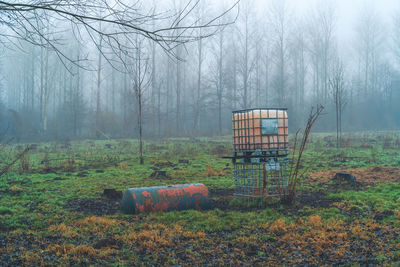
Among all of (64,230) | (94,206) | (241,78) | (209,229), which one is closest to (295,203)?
(209,229)

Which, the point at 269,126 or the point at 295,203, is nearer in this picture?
the point at 269,126

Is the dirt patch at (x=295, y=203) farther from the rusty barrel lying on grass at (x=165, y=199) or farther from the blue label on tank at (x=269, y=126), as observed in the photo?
the blue label on tank at (x=269, y=126)

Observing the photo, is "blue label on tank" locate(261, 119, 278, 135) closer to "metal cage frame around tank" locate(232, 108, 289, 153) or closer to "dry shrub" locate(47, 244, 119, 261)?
"metal cage frame around tank" locate(232, 108, 289, 153)

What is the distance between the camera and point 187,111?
46.4m

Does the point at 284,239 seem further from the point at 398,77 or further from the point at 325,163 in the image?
the point at 398,77

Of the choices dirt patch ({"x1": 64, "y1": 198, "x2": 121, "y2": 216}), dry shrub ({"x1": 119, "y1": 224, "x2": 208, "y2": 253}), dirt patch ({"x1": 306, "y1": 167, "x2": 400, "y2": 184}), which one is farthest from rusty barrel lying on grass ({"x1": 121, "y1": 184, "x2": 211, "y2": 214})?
dirt patch ({"x1": 306, "y1": 167, "x2": 400, "y2": 184})

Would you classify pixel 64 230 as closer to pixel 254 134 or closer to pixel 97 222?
pixel 97 222

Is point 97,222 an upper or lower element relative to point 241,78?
lower

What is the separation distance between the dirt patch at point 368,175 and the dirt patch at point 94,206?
5.20 meters

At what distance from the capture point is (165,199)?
5594 millimetres

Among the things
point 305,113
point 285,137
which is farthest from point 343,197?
point 305,113

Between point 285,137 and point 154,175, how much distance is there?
4864 mm

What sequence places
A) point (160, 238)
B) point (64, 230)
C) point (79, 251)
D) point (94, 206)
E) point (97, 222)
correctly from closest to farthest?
point (79, 251) < point (160, 238) < point (64, 230) < point (97, 222) < point (94, 206)

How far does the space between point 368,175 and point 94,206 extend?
7.44m
